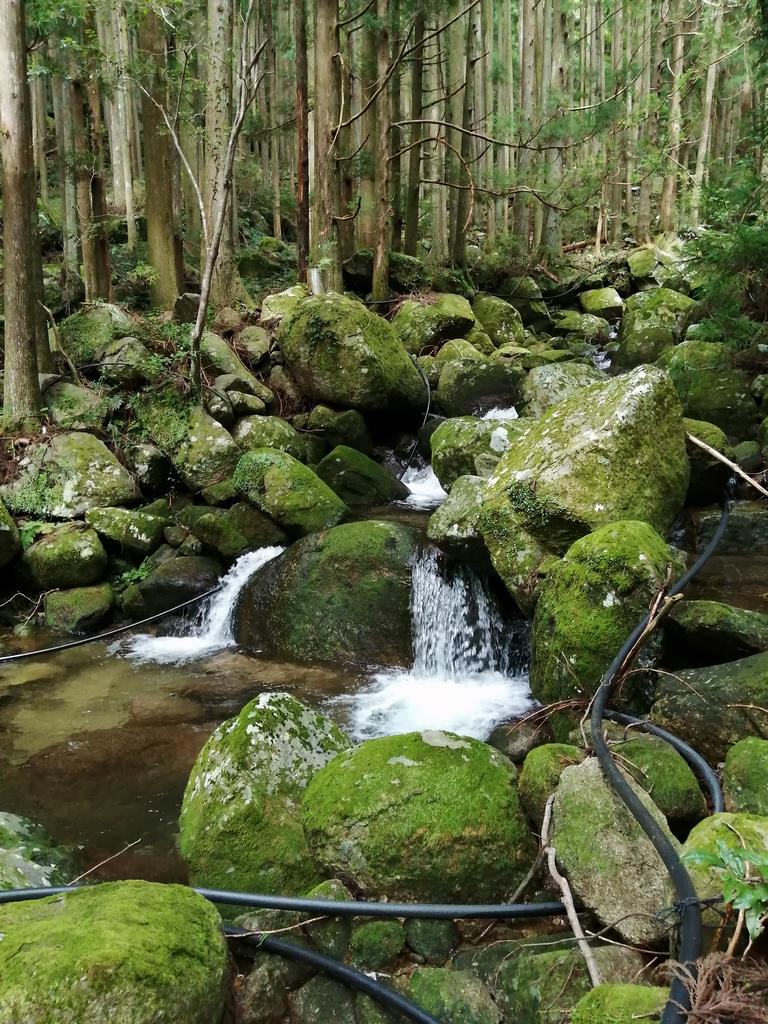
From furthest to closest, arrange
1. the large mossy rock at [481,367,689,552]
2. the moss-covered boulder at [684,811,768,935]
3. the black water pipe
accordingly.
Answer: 1. the black water pipe
2. the large mossy rock at [481,367,689,552]
3. the moss-covered boulder at [684,811,768,935]

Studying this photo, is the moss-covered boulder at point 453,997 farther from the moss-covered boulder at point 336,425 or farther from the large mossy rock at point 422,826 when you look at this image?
the moss-covered boulder at point 336,425

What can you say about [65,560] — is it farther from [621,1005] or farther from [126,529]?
[621,1005]

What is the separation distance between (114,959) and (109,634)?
19.9ft

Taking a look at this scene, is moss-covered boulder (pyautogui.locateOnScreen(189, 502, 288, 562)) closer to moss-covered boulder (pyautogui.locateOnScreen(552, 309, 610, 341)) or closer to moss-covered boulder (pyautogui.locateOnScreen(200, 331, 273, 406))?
moss-covered boulder (pyautogui.locateOnScreen(200, 331, 273, 406))

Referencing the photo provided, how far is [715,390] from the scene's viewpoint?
8.45 meters

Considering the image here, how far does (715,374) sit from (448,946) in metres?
7.85

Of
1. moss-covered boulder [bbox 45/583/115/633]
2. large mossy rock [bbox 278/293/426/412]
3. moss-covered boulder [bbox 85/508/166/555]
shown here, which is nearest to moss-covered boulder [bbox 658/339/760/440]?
large mossy rock [bbox 278/293/426/412]

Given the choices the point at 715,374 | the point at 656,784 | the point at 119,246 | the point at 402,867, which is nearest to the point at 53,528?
the point at 402,867

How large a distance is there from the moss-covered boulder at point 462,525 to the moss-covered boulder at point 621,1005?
4589 mm

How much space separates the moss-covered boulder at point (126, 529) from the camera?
8414mm

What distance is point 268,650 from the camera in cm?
745

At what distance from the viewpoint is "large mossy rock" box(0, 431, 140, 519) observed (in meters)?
8.66

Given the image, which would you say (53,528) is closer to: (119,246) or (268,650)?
(268,650)

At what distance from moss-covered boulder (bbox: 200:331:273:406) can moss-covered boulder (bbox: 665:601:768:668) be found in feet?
24.0
